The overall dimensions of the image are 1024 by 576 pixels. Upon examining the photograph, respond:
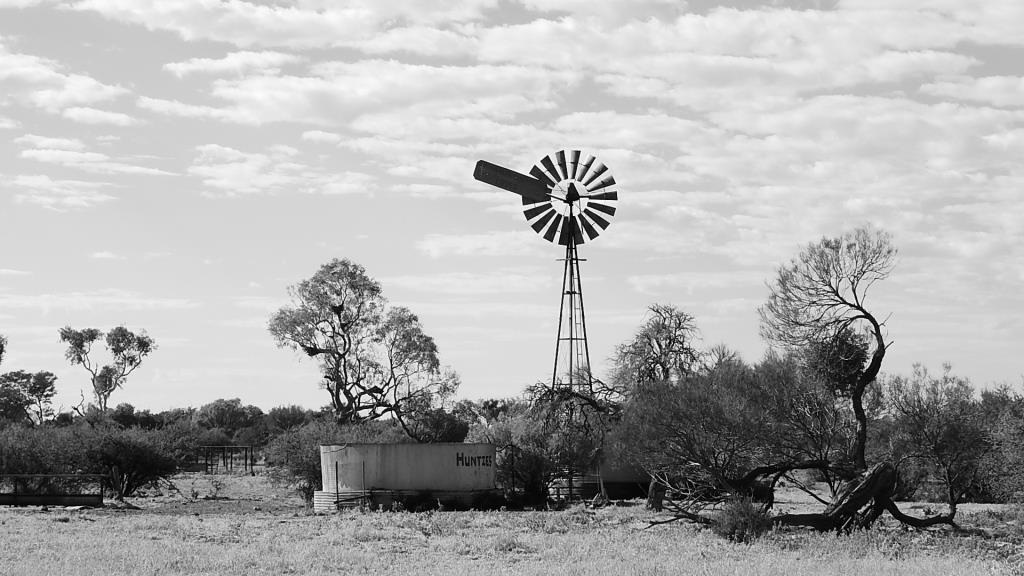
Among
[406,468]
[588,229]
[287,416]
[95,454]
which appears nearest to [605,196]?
[588,229]

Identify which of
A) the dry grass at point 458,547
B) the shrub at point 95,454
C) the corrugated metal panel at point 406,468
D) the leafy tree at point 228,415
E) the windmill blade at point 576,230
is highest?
the windmill blade at point 576,230

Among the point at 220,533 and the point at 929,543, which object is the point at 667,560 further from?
the point at 220,533

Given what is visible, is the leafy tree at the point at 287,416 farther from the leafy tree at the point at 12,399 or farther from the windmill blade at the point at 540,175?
the windmill blade at the point at 540,175

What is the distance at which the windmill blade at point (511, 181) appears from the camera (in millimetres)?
44969

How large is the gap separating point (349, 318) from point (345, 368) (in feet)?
8.71

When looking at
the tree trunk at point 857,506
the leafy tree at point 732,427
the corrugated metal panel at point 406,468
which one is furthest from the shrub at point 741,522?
the corrugated metal panel at point 406,468

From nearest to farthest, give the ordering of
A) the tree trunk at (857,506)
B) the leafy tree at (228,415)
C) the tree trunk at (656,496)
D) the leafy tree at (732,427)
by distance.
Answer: the tree trunk at (857,506) < the leafy tree at (732,427) < the tree trunk at (656,496) < the leafy tree at (228,415)

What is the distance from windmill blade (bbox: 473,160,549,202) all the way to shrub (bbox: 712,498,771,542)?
2181 centimetres

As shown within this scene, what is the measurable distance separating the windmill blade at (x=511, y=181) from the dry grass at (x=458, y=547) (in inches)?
640

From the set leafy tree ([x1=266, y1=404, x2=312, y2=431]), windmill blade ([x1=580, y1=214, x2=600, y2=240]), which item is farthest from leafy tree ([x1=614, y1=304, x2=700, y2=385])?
leafy tree ([x1=266, y1=404, x2=312, y2=431])

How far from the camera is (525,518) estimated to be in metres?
31.7

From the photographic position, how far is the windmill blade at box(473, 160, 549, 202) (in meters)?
45.0

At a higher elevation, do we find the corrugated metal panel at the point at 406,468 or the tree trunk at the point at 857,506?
the corrugated metal panel at the point at 406,468

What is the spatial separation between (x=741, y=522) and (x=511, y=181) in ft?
74.1
